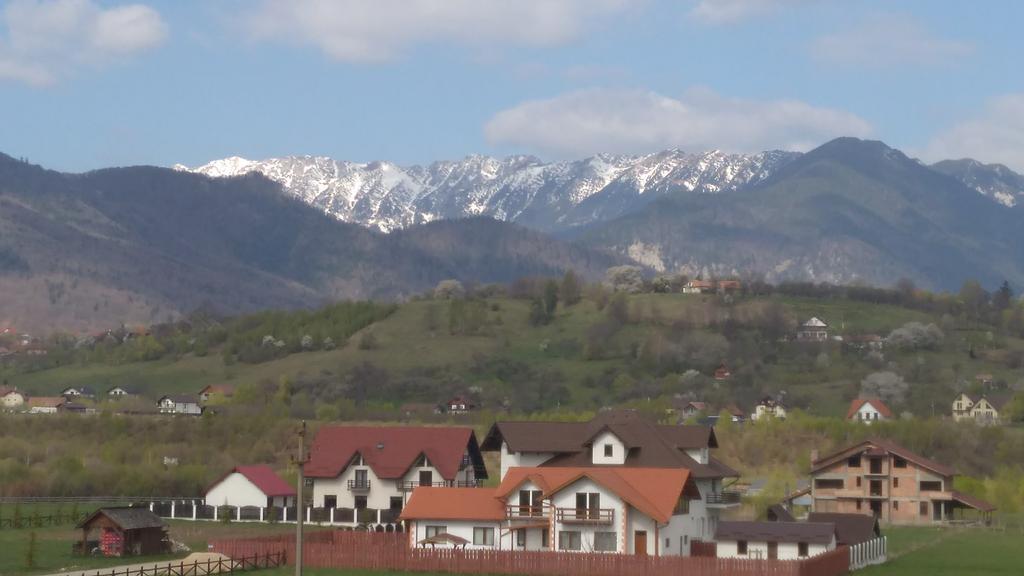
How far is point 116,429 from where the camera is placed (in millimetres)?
139000

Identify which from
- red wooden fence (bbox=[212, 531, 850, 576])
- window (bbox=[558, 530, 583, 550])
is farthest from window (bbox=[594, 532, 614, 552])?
red wooden fence (bbox=[212, 531, 850, 576])

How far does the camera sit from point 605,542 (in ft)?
216

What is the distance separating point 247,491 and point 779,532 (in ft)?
110

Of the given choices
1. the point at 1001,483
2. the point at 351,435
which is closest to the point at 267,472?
the point at 351,435

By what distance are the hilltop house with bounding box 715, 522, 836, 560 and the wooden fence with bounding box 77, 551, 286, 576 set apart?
17.7 meters

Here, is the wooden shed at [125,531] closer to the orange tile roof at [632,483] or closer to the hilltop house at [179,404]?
the orange tile roof at [632,483]

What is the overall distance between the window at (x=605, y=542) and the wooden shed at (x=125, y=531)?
57.1 feet

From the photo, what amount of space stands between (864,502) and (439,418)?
5835 centimetres

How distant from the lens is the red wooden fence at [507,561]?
59.1 m

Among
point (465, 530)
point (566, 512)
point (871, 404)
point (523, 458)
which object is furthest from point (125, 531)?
point (871, 404)

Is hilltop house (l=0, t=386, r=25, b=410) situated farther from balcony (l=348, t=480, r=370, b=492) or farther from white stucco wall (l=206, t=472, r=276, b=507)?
balcony (l=348, t=480, r=370, b=492)

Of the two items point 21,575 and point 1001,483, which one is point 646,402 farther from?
point 21,575

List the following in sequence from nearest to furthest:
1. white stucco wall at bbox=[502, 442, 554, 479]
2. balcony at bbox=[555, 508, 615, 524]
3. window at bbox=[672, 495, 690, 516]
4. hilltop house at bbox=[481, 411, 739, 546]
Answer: balcony at bbox=[555, 508, 615, 524]
window at bbox=[672, 495, 690, 516]
hilltop house at bbox=[481, 411, 739, 546]
white stucco wall at bbox=[502, 442, 554, 479]

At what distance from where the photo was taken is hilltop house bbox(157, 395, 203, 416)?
168 metres
